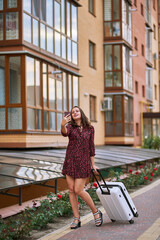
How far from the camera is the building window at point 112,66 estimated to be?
87.7ft

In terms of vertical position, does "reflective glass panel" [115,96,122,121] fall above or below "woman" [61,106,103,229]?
above

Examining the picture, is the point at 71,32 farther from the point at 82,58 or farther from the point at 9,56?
the point at 9,56

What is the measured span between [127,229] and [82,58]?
16731 millimetres

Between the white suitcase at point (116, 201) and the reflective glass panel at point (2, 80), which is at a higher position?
the reflective glass panel at point (2, 80)

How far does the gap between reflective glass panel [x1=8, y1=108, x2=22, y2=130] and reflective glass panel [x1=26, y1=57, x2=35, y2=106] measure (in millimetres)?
551

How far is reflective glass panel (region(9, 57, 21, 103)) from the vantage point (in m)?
15.2

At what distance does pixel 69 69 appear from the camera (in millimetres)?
19047

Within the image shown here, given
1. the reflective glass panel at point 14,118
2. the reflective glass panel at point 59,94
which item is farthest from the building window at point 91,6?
the reflective glass panel at point 14,118

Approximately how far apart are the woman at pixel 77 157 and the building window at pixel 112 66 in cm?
1972

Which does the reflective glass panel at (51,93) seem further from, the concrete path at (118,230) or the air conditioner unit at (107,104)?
the concrete path at (118,230)

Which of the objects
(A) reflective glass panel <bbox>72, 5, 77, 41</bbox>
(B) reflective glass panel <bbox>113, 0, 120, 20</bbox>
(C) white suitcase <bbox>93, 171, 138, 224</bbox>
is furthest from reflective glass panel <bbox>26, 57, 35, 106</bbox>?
(B) reflective glass panel <bbox>113, 0, 120, 20</bbox>

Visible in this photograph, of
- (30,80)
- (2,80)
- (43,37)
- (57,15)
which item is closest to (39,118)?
(30,80)

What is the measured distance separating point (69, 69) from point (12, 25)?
4425mm

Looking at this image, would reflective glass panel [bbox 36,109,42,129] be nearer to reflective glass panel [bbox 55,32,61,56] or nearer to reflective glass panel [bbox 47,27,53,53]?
reflective glass panel [bbox 47,27,53,53]
